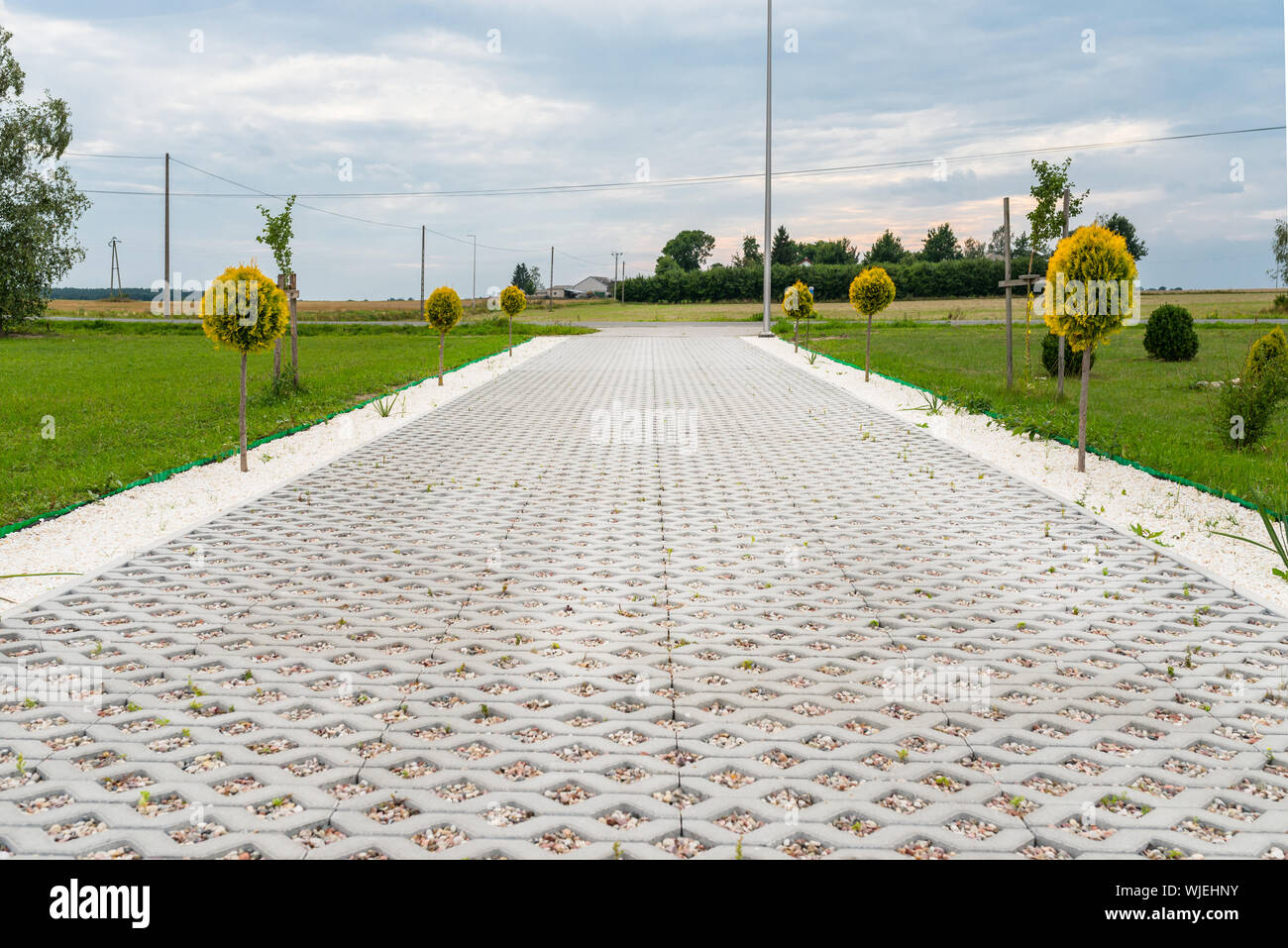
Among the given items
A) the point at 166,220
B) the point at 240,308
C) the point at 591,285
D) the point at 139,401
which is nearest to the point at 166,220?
the point at 166,220

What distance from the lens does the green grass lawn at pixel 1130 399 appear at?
34.1ft

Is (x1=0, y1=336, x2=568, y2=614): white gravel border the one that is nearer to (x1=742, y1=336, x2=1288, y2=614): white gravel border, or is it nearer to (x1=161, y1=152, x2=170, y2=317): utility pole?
(x1=742, y1=336, x2=1288, y2=614): white gravel border

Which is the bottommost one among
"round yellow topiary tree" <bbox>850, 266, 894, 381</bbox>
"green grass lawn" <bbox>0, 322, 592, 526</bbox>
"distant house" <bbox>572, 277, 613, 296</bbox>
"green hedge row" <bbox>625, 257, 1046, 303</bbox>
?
"green grass lawn" <bbox>0, 322, 592, 526</bbox>

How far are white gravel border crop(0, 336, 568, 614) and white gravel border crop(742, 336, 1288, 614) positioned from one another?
8.36 m

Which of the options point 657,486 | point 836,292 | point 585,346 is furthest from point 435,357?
point 836,292

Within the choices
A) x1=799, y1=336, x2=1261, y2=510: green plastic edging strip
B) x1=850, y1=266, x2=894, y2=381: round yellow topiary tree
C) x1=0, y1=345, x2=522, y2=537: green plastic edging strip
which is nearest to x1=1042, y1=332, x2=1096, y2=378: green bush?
x1=850, y1=266, x2=894, y2=381: round yellow topiary tree

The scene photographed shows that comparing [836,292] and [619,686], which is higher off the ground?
[836,292]

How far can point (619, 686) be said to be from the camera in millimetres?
4809

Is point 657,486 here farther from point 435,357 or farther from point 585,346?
point 585,346

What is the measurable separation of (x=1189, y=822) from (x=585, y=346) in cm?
2906

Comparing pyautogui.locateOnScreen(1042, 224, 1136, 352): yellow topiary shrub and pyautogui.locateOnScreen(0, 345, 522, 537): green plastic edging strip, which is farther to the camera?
pyautogui.locateOnScreen(1042, 224, 1136, 352): yellow topiary shrub

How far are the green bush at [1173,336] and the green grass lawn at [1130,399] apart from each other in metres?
0.33

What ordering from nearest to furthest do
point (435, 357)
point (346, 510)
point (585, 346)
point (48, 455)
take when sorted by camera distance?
point (346, 510)
point (48, 455)
point (435, 357)
point (585, 346)

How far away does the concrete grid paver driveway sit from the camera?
3535mm
